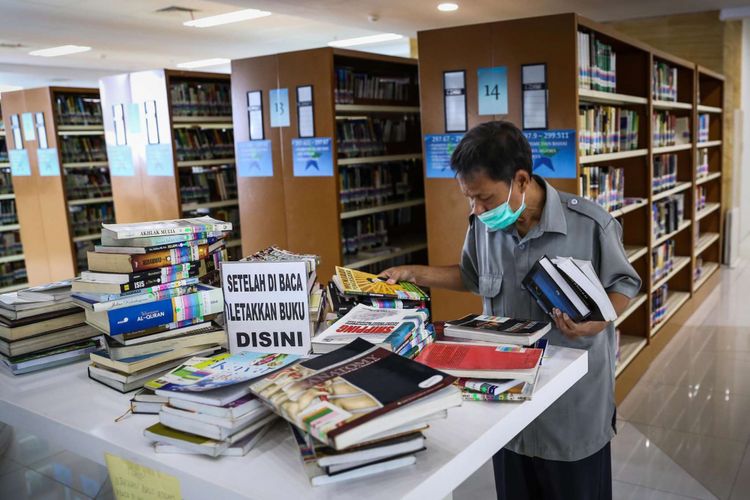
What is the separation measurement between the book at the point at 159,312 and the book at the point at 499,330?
639mm

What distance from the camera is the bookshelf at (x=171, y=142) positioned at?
566 centimetres

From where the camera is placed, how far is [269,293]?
1.66 metres

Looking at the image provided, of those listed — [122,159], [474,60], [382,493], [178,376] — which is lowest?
[382,493]

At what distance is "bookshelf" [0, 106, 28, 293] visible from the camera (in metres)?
7.39

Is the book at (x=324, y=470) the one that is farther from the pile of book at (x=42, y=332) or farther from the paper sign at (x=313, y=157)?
the paper sign at (x=313, y=157)

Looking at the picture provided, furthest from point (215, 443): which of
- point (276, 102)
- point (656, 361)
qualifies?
point (656, 361)

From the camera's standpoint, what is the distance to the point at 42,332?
6.07 feet

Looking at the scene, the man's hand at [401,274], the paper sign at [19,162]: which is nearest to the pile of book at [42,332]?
the man's hand at [401,274]

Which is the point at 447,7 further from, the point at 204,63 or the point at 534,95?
the point at 204,63

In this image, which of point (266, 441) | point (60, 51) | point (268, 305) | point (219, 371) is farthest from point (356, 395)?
point (60, 51)

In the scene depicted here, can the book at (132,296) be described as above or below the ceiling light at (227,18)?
below

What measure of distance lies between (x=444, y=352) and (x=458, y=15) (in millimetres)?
6756

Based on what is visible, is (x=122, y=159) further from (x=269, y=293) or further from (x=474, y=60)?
(x=269, y=293)

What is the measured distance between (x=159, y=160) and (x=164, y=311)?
4327 millimetres
